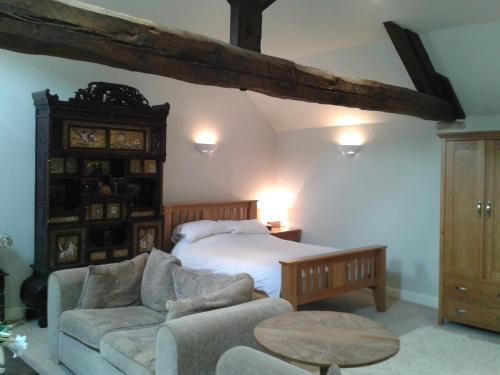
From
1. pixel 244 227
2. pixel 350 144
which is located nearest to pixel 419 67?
pixel 350 144

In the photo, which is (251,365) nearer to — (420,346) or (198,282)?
(198,282)

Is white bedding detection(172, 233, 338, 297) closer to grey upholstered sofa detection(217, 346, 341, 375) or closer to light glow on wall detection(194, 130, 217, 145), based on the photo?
light glow on wall detection(194, 130, 217, 145)

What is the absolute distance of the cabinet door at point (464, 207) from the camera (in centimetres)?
428

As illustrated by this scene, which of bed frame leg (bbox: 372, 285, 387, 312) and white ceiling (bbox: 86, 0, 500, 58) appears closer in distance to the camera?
white ceiling (bbox: 86, 0, 500, 58)

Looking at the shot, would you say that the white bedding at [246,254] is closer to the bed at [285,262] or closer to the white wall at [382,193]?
the bed at [285,262]

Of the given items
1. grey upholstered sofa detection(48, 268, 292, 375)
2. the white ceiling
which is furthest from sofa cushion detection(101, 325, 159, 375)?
the white ceiling

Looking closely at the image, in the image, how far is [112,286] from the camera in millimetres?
3441

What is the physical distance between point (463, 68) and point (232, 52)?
2.39 metres

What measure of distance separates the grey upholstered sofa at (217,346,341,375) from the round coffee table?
23 cm

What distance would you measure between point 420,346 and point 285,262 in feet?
4.20

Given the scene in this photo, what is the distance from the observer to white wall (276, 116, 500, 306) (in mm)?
5121

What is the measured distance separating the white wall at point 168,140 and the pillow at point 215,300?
96.0 inches

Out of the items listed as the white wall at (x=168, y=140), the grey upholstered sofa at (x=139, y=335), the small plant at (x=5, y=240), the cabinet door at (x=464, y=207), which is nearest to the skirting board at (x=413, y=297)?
the cabinet door at (x=464, y=207)

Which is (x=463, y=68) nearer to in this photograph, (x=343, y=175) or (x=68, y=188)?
(x=343, y=175)
